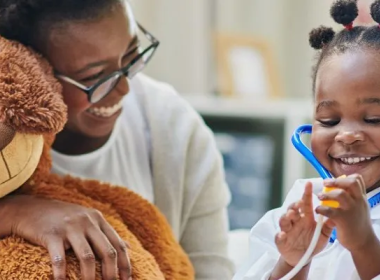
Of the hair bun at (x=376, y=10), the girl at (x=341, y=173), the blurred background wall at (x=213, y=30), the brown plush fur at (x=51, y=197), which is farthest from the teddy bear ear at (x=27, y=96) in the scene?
the blurred background wall at (x=213, y=30)

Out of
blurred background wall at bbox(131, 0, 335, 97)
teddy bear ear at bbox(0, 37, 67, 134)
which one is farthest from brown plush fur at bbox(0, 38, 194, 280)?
blurred background wall at bbox(131, 0, 335, 97)

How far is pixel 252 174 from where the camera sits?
7.63 feet

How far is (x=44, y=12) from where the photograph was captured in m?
1.11

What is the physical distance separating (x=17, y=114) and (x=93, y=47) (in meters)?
0.23

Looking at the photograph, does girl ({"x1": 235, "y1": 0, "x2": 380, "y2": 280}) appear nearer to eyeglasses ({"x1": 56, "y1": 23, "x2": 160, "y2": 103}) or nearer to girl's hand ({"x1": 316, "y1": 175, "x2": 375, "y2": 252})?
girl's hand ({"x1": 316, "y1": 175, "x2": 375, "y2": 252})

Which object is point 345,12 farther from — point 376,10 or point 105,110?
point 105,110

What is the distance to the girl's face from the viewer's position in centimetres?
83

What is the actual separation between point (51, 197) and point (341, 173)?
0.40 metres

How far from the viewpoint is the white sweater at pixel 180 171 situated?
1.32 meters

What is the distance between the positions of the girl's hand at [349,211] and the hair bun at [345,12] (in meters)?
0.26

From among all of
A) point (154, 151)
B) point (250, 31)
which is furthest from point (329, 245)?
point (250, 31)

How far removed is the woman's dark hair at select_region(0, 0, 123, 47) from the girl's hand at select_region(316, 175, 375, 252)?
1.71 feet

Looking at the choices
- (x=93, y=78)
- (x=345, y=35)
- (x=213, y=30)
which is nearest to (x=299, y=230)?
(x=345, y=35)

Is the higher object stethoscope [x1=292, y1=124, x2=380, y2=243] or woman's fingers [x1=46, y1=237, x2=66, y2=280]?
stethoscope [x1=292, y1=124, x2=380, y2=243]
